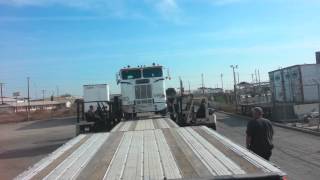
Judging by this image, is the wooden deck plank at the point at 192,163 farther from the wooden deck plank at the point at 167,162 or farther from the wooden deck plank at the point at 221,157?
the wooden deck plank at the point at 221,157

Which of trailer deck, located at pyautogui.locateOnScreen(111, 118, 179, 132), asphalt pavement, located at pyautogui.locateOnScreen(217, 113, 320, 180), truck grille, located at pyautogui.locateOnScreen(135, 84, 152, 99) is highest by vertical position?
truck grille, located at pyautogui.locateOnScreen(135, 84, 152, 99)

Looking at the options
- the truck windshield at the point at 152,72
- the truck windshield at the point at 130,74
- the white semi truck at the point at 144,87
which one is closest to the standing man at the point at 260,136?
the white semi truck at the point at 144,87

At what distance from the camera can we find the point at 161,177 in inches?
201

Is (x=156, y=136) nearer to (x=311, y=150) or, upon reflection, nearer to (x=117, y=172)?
(x=117, y=172)

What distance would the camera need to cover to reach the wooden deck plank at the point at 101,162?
5379 millimetres

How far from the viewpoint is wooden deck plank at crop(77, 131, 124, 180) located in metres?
5.38

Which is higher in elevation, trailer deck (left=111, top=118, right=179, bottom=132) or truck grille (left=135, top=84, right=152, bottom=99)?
truck grille (left=135, top=84, right=152, bottom=99)

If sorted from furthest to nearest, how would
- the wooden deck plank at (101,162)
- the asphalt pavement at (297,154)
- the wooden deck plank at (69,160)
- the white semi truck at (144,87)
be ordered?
the white semi truck at (144,87) → the asphalt pavement at (297,154) → the wooden deck plank at (69,160) → the wooden deck plank at (101,162)

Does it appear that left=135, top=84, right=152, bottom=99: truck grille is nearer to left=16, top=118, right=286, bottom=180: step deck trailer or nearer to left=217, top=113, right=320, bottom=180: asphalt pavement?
left=217, top=113, right=320, bottom=180: asphalt pavement

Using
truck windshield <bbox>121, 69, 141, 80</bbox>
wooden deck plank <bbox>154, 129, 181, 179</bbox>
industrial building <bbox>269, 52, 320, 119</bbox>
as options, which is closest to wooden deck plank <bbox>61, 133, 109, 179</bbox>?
wooden deck plank <bbox>154, 129, 181, 179</bbox>

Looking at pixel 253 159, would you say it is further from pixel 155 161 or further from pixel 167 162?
pixel 155 161

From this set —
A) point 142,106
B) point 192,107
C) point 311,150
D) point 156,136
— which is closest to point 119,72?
point 142,106

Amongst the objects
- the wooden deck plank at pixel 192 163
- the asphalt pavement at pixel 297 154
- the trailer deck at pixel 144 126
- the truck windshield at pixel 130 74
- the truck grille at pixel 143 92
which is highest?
the truck windshield at pixel 130 74

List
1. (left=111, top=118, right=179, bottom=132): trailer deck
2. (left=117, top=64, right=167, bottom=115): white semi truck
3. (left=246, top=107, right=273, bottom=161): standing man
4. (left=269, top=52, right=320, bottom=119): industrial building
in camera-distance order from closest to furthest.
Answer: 1. (left=246, top=107, right=273, bottom=161): standing man
2. (left=111, top=118, right=179, bottom=132): trailer deck
3. (left=117, top=64, right=167, bottom=115): white semi truck
4. (left=269, top=52, right=320, bottom=119): industrial building
